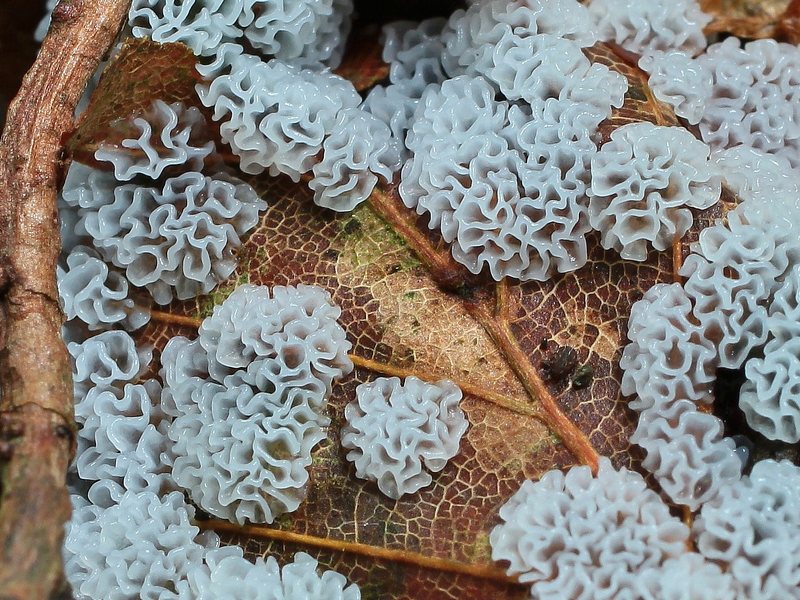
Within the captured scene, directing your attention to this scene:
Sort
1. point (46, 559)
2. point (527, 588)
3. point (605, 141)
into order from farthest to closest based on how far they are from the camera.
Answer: point (605, 141) → point (527, 588) → point (46, 559)

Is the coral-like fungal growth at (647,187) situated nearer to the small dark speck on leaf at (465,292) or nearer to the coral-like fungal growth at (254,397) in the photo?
the small dark speck on leaf at (465,292)

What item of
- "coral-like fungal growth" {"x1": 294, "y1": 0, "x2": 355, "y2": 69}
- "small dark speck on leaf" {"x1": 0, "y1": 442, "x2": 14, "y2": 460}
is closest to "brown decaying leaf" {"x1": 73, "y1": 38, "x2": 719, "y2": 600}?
"coral-like fungal growth" {"x1": 294, "y1": 0, "x2": 355, "y2": 69}

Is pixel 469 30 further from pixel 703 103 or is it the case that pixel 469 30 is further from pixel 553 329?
pixel 553 329

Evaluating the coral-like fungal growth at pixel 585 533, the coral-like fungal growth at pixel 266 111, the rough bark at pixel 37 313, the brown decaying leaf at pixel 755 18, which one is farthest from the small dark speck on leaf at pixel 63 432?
the brown decaying leaf at pixel 755 18

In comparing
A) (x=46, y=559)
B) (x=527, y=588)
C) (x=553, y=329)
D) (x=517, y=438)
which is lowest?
(x=527, y=588)

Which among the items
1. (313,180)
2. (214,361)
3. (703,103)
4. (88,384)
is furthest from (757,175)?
(88,384)

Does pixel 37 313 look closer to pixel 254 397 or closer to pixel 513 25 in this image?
pixel 254 397

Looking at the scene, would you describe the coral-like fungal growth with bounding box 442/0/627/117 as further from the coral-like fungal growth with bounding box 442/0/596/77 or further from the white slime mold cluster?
the white slime mold cluster
